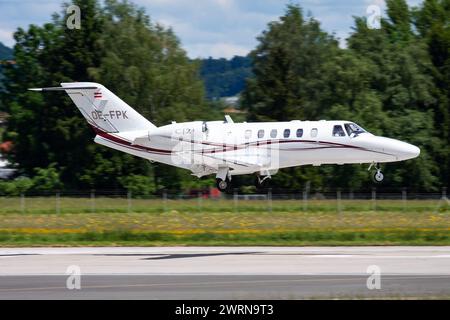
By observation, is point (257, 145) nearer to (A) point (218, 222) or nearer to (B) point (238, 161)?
(B) point (238, 161)

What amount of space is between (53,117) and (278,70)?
15.3 m

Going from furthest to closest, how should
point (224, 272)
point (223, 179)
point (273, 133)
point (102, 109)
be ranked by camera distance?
point (102, 109) < point (223, 179) < point (273, 133) < point (224, 272)

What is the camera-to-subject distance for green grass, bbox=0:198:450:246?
31789 mm

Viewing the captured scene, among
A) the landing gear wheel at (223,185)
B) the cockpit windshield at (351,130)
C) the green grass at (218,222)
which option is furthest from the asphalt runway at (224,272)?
the landing gear wheel at (223,185)

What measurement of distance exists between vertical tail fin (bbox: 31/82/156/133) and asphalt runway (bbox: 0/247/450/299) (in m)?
13.5

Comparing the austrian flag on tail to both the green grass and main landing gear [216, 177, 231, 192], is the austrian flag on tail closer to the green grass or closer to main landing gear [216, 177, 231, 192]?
the green grass

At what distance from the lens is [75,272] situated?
77.0ft

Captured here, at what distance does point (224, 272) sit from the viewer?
910 inches

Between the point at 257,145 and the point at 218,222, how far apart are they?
5413 mm

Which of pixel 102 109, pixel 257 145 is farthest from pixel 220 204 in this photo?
pixel 102 109

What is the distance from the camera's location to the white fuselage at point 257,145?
3922 cm

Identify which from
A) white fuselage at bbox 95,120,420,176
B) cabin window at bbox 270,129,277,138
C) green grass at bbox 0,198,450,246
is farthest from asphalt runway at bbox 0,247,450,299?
cabin window at bbox 270,129,277,138
